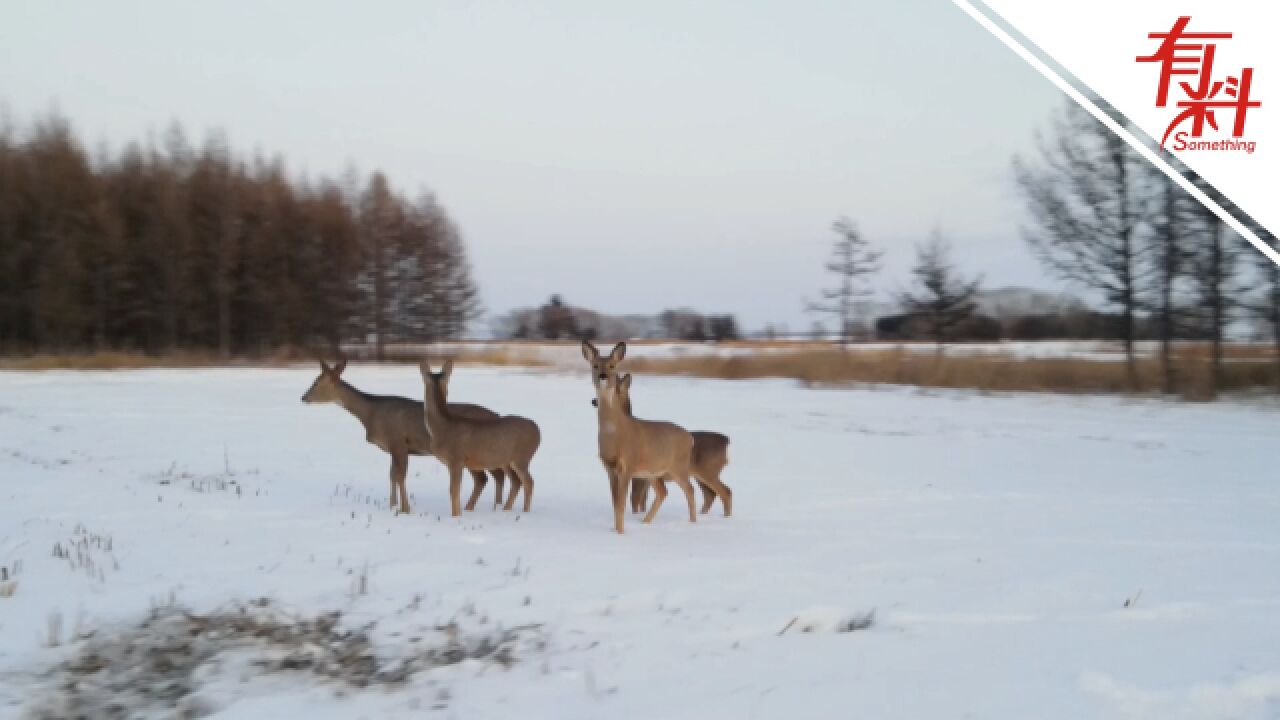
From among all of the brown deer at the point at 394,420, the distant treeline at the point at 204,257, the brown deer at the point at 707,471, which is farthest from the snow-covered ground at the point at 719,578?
the distant treeline at the point at 204,257

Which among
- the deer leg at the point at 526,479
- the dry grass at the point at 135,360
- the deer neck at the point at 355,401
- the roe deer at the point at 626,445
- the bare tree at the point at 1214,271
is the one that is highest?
the bare tree at the point at 1214,271

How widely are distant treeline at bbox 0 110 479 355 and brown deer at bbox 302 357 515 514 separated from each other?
121 ft

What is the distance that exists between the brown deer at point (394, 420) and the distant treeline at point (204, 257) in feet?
121

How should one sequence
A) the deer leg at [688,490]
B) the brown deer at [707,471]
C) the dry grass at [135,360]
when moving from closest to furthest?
the deer leg at [688,490]
the brown deer at [707,471]
the dry grass at [135,360]

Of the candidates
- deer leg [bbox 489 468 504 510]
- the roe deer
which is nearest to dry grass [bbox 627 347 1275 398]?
the roe deer

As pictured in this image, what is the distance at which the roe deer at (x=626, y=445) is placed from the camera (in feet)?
30.3

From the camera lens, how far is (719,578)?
737 cm

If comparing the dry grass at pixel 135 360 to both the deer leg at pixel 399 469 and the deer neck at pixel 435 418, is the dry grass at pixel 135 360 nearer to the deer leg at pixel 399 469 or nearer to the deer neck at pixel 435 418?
the deer leg at pixel 399 469

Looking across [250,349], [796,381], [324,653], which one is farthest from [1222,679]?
[250,349]

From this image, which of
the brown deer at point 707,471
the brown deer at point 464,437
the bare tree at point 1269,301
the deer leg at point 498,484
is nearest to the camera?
the brown deer at point 464,437

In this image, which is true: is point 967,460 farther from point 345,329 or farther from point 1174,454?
point 345,329

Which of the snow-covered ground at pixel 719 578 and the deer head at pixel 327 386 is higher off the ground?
the deer head at pixel 327 386

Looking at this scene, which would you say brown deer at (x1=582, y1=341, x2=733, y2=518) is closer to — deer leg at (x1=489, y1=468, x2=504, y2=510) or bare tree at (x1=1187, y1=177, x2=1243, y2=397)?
deer leg at (x1=489, y1=468, x2=504, y2=510)

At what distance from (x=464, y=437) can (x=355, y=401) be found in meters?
1.88
